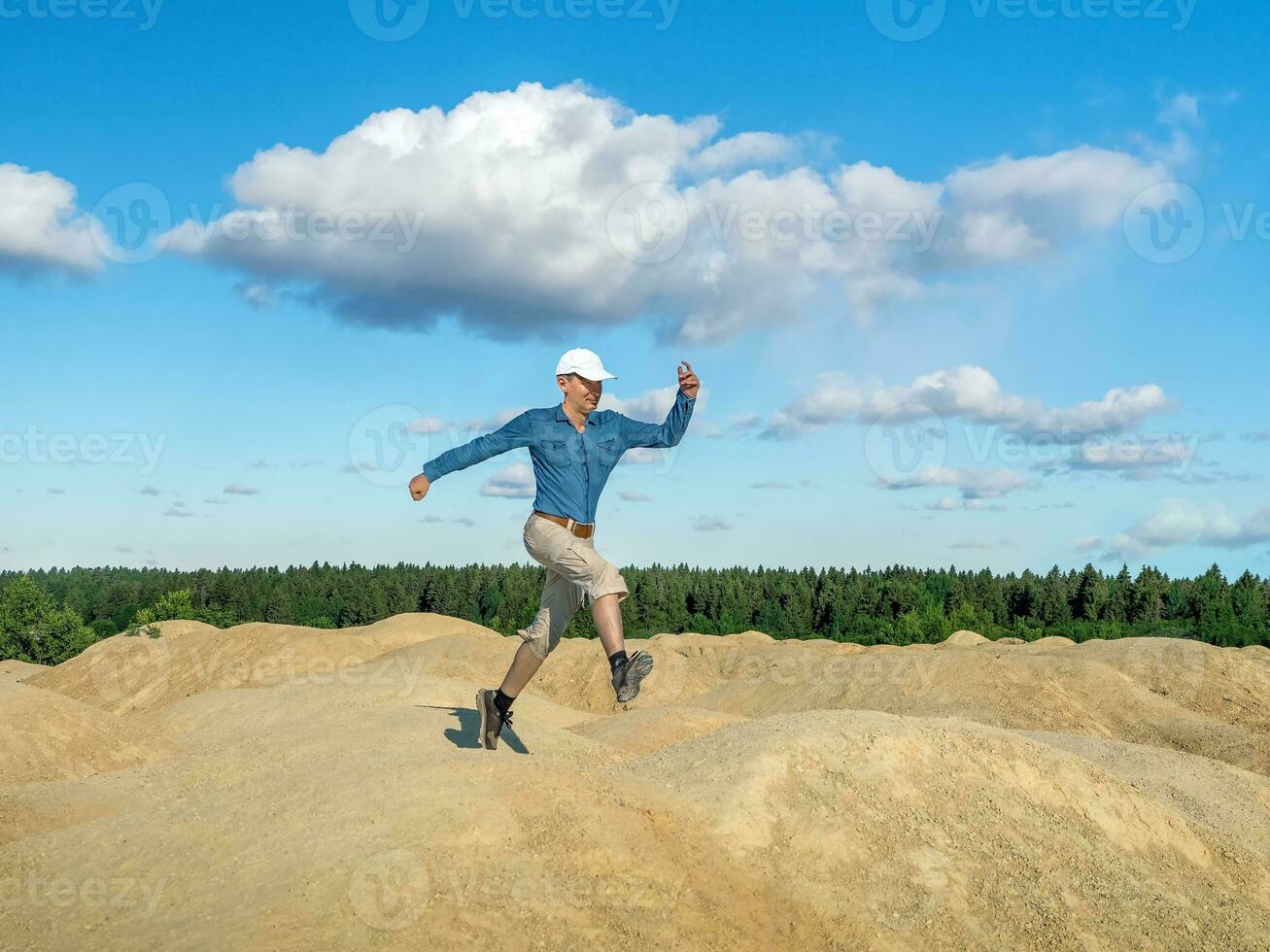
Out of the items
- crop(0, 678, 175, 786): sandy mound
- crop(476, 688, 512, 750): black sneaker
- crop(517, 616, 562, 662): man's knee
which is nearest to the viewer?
crop(517, 616, 562, 662): man's knee

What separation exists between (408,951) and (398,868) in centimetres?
82

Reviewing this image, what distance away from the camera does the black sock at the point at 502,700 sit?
9.30 meters

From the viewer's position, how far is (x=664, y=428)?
8492mm

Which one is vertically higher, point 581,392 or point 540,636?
point 581,392

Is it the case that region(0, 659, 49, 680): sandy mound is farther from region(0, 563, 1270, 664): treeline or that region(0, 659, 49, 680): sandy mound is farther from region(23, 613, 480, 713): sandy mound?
region(0, 563, 1270, 664): treeline

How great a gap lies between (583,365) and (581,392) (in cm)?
22

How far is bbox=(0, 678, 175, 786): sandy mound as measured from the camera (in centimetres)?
1628

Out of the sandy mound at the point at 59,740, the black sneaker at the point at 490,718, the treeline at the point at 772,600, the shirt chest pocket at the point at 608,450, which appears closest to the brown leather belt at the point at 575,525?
the shirt chest pocket at the point at 608,450

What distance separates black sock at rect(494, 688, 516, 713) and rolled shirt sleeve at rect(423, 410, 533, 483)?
2317mm

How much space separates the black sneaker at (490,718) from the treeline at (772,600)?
163ft

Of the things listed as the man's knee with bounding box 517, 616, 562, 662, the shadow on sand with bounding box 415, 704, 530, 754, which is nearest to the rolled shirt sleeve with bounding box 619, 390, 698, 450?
the man's knee with bounding box 517, 616, 562, 662

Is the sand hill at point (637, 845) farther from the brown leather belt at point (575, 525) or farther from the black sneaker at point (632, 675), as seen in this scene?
the brown leather belt at point (575, 525)

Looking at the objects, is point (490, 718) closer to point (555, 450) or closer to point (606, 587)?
point (606, 587)

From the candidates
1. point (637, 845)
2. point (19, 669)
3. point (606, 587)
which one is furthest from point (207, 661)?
point (637, 845)
